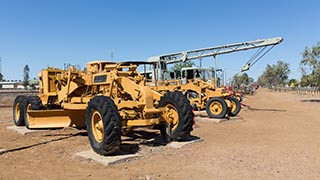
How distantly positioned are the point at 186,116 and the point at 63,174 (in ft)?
11.6

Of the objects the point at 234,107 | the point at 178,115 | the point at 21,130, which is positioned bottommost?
the point at 21,130

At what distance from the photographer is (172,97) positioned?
29.6 ft

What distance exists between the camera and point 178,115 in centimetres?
898

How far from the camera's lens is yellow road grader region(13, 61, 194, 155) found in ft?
25.2

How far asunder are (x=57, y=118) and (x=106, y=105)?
4.35 meters

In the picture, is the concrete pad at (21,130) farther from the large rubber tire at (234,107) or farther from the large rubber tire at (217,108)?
the large rubber tire at (234,107)

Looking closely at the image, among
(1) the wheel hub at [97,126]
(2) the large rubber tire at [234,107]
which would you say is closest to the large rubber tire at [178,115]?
(1) the wheel hub at [97,126]

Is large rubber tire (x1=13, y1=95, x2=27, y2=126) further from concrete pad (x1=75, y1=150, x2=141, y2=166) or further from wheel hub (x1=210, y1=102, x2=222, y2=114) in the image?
wheel hub (x1=210, y1=102, x2=222, y2=114)

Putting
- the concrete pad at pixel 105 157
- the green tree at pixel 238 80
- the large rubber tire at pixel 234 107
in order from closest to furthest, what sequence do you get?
the concrete pad at pixel 105 157
the large rubber tire at pixel 234 107
the green tree at pixel 238 80

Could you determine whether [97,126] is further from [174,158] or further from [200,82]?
[200,82]

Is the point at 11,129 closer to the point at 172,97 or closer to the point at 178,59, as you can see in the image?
the point at 172,97

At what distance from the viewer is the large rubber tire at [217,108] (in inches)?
638

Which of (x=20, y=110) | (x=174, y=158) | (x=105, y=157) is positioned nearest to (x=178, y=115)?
(x=174, y=158)

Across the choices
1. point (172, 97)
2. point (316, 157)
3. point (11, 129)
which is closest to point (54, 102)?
point (11, 129)
